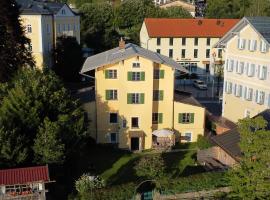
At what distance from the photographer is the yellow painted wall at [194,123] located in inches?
1753

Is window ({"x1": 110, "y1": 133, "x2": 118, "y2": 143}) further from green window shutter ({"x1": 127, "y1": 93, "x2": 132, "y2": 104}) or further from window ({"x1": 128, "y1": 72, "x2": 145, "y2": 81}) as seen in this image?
window ({"x1": 128, "y1": 72, "x2": 145, "y2": 81})

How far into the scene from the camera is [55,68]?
6506 centimetres

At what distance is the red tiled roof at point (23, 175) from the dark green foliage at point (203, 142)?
20.8 meters

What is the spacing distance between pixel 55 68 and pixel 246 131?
147 feet

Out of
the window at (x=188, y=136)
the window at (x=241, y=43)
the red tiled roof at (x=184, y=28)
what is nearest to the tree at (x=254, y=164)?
the window at (x=188, y=136)

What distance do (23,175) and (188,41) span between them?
5637cm

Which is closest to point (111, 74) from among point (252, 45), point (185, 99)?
point (185, 99)

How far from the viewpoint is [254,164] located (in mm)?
24297

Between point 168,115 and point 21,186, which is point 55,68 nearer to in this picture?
point 168,115

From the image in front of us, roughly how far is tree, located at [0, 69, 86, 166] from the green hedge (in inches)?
312

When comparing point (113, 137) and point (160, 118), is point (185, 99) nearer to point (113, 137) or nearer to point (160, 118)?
point (160, 118)

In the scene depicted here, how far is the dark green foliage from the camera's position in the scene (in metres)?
43.5

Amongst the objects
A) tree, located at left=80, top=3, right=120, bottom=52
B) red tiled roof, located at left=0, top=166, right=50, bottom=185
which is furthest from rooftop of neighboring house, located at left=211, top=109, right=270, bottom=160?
tree, located at left=80, top=3, right=120, bottom=52

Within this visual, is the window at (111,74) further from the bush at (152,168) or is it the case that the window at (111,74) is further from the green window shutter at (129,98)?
the bush at (152,168)
